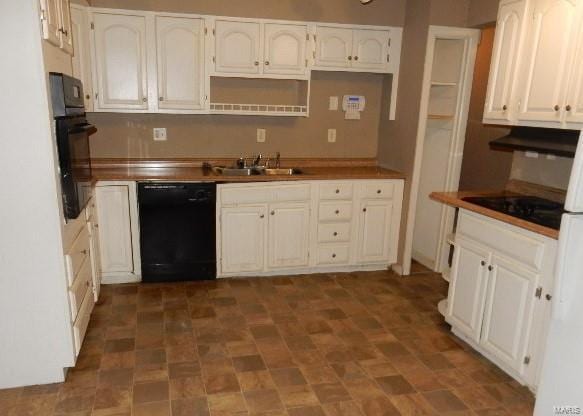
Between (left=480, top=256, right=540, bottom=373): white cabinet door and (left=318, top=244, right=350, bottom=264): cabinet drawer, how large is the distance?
1.53m

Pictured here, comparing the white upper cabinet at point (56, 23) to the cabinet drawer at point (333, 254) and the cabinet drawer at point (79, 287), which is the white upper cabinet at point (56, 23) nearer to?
the cabinet drawer at point (79, 287)

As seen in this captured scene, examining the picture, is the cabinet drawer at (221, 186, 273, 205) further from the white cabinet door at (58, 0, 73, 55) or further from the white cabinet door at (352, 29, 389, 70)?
the white cabinet door at (58, 0, 73, 55)

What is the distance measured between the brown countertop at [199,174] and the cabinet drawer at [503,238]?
4.05 feet

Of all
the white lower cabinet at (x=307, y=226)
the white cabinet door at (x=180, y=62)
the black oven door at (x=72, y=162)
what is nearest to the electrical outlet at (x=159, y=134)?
the white cabinet door at (x=180, y=62)

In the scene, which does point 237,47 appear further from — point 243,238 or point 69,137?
point 69,137

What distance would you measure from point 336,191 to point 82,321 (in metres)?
2.21

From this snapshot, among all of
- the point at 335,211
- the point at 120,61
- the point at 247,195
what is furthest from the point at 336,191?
the point at 120,61

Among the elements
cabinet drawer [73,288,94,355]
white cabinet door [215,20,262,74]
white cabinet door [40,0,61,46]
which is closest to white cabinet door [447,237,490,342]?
white cabinet door [215,20,262,74]

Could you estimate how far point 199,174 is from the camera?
12.1ft

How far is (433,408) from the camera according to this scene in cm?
229

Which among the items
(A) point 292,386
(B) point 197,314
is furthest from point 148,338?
(A) point 292,386

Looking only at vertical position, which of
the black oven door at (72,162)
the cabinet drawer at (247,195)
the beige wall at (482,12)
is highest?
the beige wall at (482,12)

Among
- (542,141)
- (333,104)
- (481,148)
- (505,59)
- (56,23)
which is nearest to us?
(56,23)

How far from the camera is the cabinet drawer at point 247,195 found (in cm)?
365
